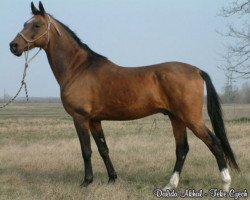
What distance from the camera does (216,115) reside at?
5.99 meters

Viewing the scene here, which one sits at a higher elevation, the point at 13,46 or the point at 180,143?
the point at 13,46

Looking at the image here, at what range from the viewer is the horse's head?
19.6 ft

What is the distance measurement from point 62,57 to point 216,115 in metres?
2.71

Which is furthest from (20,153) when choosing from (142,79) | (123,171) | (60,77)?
(142,79)

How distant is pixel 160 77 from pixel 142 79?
28 cm

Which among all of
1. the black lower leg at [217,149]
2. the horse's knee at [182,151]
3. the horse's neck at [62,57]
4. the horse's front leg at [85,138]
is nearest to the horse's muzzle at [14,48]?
the horse's neck at [62,57]

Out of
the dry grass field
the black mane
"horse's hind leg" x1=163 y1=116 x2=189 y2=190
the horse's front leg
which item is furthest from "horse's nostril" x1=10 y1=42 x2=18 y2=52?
"horse's hind leg" x1=163 y1=116 x2=189 y2=190

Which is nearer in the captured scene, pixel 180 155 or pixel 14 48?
pixel 14 48

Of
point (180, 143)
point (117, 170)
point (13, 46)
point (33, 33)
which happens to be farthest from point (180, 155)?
point (13, 46)

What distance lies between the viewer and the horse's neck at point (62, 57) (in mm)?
6277

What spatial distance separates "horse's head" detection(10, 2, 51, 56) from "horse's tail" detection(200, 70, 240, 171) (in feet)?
8.70

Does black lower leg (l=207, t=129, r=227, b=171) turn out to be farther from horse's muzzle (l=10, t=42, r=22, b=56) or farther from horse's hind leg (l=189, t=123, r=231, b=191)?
horse's muzzle (l=10, t=42, r=22, b=56)

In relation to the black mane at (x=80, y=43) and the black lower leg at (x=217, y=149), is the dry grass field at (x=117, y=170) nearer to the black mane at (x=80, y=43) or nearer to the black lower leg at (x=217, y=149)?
the black lower leg at (x=217, y=149)

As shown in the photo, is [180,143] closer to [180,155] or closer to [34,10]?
[180,155]
